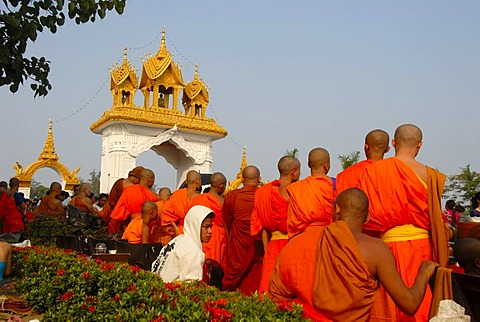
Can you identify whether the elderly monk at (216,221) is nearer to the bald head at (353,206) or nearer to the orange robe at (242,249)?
the orange robe at (242,249)

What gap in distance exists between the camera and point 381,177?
457cm

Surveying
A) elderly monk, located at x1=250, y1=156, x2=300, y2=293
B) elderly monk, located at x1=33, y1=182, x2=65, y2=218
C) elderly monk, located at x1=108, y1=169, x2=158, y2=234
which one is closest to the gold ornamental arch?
elderly monk, located at x1=33, y1=182, x2=65, y2=218

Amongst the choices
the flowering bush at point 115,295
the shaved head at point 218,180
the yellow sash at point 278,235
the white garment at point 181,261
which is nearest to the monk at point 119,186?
the shaved head at point 218,180

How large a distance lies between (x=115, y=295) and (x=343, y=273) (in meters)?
2.38

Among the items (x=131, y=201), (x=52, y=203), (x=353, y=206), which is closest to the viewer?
(x=353, y=206)

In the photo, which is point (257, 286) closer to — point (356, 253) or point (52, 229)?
point (356, 253)

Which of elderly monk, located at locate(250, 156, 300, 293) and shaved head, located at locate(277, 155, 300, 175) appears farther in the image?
shaved head, located at locate(277, 155, 300, 175)

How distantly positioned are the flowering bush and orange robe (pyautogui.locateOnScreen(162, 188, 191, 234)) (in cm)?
160

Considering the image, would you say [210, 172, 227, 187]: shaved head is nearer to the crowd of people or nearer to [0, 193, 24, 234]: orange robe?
the crowd of people

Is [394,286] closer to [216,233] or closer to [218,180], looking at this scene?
[216,233]

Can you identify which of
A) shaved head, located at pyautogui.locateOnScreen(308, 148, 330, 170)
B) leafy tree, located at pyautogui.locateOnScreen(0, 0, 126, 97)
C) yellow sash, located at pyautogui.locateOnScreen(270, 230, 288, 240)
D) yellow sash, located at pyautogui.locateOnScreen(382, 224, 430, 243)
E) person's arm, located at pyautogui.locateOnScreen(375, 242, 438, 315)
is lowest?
person's arm, located at pyautogui.locateOnScreen(375, 242, 438, 315)

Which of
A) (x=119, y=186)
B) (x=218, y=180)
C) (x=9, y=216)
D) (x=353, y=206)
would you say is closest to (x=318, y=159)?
(x=218, y=180)

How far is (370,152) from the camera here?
533cm

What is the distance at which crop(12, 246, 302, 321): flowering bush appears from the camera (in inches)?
125
